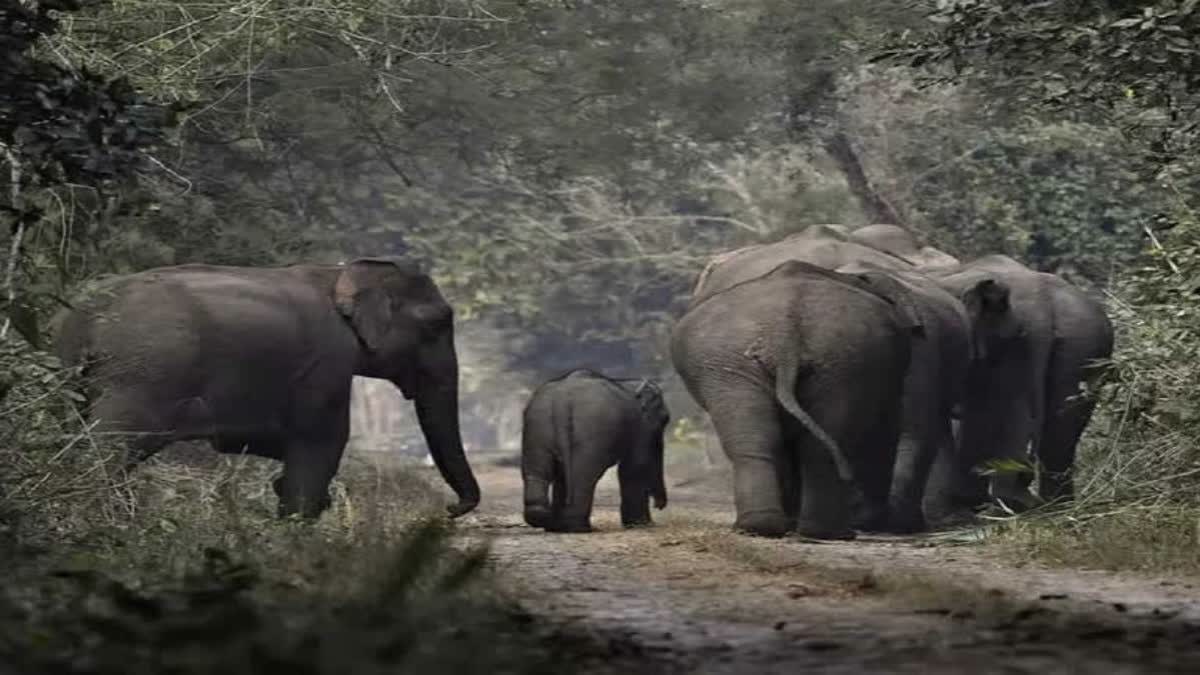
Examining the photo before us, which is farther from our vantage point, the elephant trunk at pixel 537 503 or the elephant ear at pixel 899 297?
the elephant trunk at pixel 537 503

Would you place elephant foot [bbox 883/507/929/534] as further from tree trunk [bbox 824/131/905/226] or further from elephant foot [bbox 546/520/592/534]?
tree trunk [bbox 824/131/905/226]

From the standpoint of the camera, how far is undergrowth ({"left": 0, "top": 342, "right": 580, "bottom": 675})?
5008 mm

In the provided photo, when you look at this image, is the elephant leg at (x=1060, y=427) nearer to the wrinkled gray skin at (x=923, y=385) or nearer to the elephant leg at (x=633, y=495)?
the wrinkled gray skin at (x=923, y=385)

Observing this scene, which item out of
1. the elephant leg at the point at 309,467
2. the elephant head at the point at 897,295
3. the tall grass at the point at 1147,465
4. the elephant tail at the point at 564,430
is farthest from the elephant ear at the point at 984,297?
the elephant leg at the point at 309,467

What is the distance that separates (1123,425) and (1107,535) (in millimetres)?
2182

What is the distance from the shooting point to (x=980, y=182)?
25594 millimetres

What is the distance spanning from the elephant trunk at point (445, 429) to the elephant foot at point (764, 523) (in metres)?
2.98

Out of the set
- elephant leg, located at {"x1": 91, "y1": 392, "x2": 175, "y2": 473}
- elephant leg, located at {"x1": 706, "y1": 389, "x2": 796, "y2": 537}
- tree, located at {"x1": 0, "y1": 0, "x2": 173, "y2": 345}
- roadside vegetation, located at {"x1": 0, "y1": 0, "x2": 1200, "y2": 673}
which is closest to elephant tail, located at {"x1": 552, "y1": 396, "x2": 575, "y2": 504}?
roadside vegetation, located at {"x1": 0, "y1": 0, "x2": 1200, "y2": 673}

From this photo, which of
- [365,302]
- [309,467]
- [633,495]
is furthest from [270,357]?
[633,495]

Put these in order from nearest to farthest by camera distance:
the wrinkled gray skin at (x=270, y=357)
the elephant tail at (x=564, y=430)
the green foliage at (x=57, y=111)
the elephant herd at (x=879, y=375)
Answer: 1. the green foliage at (x=57, y=111)
2. the wrinkled gray skin at (x=270, y=357)
3. the elephant herd at (x=879, y=375)
4. the elephant tail at (x=564, y=430)

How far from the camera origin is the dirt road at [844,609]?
6.35 m

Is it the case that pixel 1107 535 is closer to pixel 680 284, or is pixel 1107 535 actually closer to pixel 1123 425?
pixel 1123 425

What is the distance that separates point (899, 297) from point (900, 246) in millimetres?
4693

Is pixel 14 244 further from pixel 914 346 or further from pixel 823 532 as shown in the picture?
pixel 914 346
